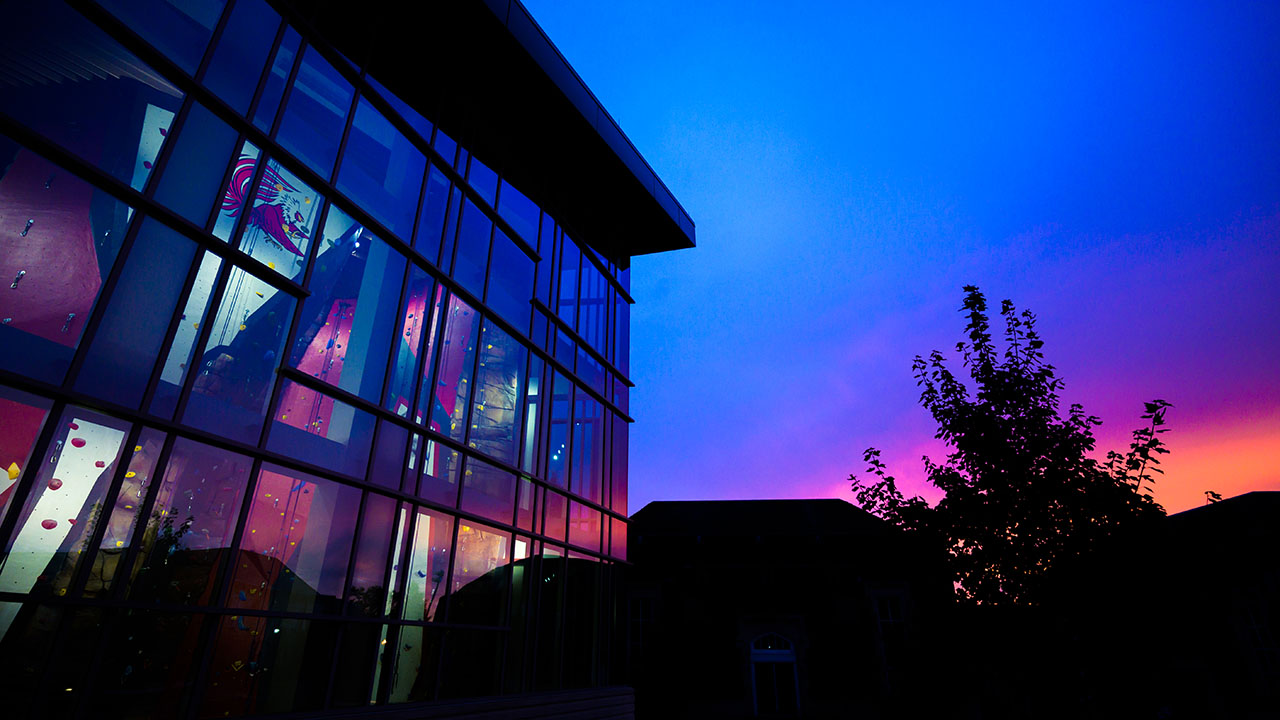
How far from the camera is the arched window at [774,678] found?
25.1 metres

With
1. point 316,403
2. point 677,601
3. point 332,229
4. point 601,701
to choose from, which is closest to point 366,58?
point 332,229

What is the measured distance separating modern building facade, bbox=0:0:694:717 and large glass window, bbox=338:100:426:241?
0.05m

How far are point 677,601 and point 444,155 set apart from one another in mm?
→ 22350

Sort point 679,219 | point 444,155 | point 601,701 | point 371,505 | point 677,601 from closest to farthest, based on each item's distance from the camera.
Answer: point 371,505
point 444,155
point 601,701
point 679,219
point 677,601

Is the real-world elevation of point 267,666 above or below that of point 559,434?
below

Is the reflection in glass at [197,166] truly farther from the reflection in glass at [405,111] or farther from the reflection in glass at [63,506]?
the reflection in glass at [405,111]

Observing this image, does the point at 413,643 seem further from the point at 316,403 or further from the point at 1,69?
the point at 1,69

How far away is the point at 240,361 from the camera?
22.6 feet

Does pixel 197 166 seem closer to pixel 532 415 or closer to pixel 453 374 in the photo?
pixel 453 374

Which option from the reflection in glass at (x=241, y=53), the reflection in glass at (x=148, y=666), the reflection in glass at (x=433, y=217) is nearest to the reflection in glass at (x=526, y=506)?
the reflection in glass at (x=433, y=217)

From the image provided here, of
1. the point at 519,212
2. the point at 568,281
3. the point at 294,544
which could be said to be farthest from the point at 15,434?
the point at 568,281

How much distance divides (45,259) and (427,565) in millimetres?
5843

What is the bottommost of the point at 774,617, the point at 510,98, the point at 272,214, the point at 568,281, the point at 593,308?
the point at 774,617

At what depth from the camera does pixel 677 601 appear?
27.0 m
